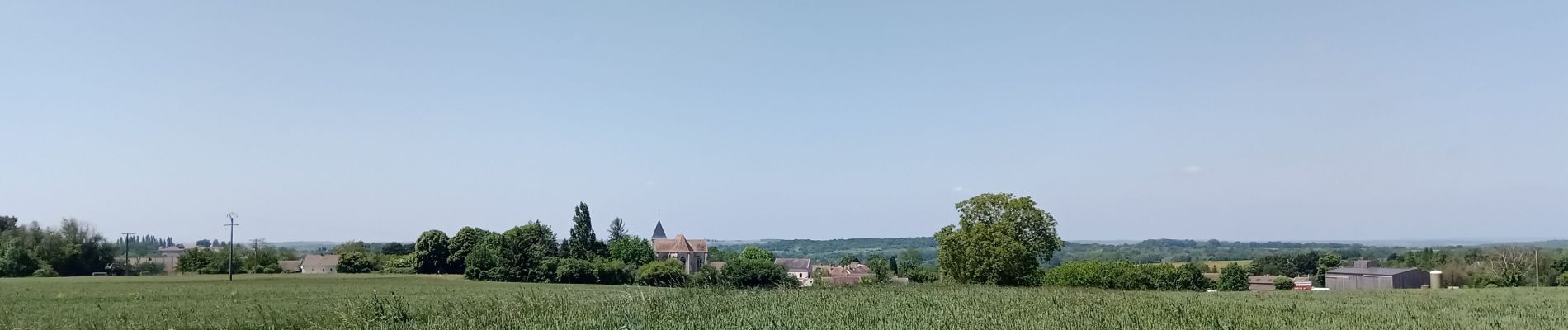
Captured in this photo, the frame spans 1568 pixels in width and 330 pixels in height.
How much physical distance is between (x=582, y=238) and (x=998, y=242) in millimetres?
72099

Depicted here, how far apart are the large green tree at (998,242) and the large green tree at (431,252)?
65.6 m

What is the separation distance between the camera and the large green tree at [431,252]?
9262 cm

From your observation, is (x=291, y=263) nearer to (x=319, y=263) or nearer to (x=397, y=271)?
(x=319, y=263)

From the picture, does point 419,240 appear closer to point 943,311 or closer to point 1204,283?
point 1204,283

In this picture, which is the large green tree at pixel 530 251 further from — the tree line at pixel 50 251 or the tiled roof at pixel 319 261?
the tiled roof at pixel 319 261

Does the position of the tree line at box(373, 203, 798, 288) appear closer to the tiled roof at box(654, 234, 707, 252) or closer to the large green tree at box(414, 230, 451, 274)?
the large green tree at box(414, 230, 451, 274)

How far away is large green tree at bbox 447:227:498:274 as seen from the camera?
93500 mm

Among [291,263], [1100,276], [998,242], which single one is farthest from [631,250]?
[1100,276]

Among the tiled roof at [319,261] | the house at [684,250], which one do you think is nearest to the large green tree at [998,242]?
the house at [684,250]

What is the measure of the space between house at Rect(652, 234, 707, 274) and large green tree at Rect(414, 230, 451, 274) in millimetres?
52864

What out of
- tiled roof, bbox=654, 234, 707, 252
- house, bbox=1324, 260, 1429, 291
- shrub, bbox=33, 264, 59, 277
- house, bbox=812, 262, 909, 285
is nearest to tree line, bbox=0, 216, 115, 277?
shrub, bbox=33, 264, 59, 277

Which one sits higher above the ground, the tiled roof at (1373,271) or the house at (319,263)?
the tiled roof at (1373,271)

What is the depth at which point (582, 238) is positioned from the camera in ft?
342

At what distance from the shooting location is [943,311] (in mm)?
10266
